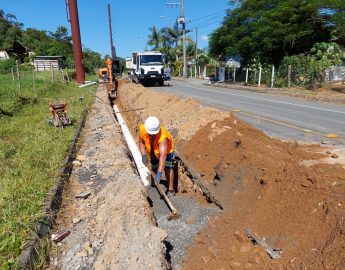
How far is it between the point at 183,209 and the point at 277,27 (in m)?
23.1

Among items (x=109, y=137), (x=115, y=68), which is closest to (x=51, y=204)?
(x=109, y=137)

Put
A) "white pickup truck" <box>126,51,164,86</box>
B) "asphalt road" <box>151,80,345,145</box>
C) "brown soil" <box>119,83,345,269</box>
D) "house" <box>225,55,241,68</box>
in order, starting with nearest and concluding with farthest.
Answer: "brown soil" <box>119,83,345,269</box> < "asphalt road" <box>151,80,345,145</box> < "white pickup truck" <box>126,51,164,86</box> < "house" <box>225,55,241,68</box>

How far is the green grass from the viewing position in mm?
3930

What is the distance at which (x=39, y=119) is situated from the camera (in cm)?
1087

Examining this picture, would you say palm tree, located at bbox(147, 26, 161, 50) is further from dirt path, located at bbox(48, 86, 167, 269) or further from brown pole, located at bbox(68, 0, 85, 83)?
dirt path, located at bbox(48, 86, 167, 269)

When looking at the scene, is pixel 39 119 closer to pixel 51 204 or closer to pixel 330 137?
pixel 51 204

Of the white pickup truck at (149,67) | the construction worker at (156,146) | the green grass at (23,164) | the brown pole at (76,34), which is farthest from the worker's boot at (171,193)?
the brown pole at (76,34)

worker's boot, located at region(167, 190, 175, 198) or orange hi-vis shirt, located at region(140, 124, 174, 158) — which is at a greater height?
orange hi-vis shirt, located at region(140, 124, 174, 158)

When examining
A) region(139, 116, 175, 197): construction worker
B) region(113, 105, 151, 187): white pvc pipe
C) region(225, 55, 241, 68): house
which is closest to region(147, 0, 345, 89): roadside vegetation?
region(225, 55, 241, 68): house

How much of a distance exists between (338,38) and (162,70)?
1435 centimetres

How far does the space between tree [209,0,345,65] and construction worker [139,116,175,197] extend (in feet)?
71.8

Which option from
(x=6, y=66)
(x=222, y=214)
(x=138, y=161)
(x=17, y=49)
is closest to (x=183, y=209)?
(x=222, y=214)

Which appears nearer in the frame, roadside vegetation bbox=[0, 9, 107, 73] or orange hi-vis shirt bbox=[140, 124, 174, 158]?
orange hi-vis shirt bbox=[140, 124, 174, 158]

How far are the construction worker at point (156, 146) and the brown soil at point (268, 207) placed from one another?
734mm
